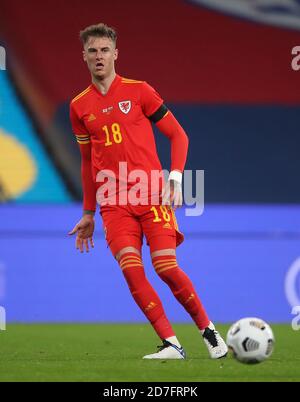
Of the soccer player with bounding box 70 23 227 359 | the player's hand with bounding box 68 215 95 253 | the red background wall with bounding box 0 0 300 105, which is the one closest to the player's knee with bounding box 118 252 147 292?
the soccer player with bounding box 70 23 227 359

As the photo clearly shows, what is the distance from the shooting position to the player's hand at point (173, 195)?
634cm

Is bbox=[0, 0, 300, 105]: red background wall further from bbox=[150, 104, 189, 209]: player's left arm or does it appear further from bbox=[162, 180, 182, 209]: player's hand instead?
bbox=[162, 180, 182, 209]: player's hand

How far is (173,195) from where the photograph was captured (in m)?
6.36

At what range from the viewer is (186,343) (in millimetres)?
7973

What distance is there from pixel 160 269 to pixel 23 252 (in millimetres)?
4351

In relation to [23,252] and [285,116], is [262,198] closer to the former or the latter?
[285,116]

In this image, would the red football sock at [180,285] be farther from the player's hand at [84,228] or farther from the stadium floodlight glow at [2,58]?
the stadium floodlight glow at [2,58]

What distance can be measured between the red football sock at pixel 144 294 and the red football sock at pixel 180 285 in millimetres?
118

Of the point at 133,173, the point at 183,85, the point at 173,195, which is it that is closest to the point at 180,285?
the point at 173,195

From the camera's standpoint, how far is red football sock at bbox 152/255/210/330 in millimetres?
6426

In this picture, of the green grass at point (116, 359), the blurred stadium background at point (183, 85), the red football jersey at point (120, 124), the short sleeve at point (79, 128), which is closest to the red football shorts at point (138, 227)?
the red football jersey at point (120, 124)

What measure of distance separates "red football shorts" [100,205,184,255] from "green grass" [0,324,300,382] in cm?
69

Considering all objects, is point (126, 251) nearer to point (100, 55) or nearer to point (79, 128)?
point (79, 128)
